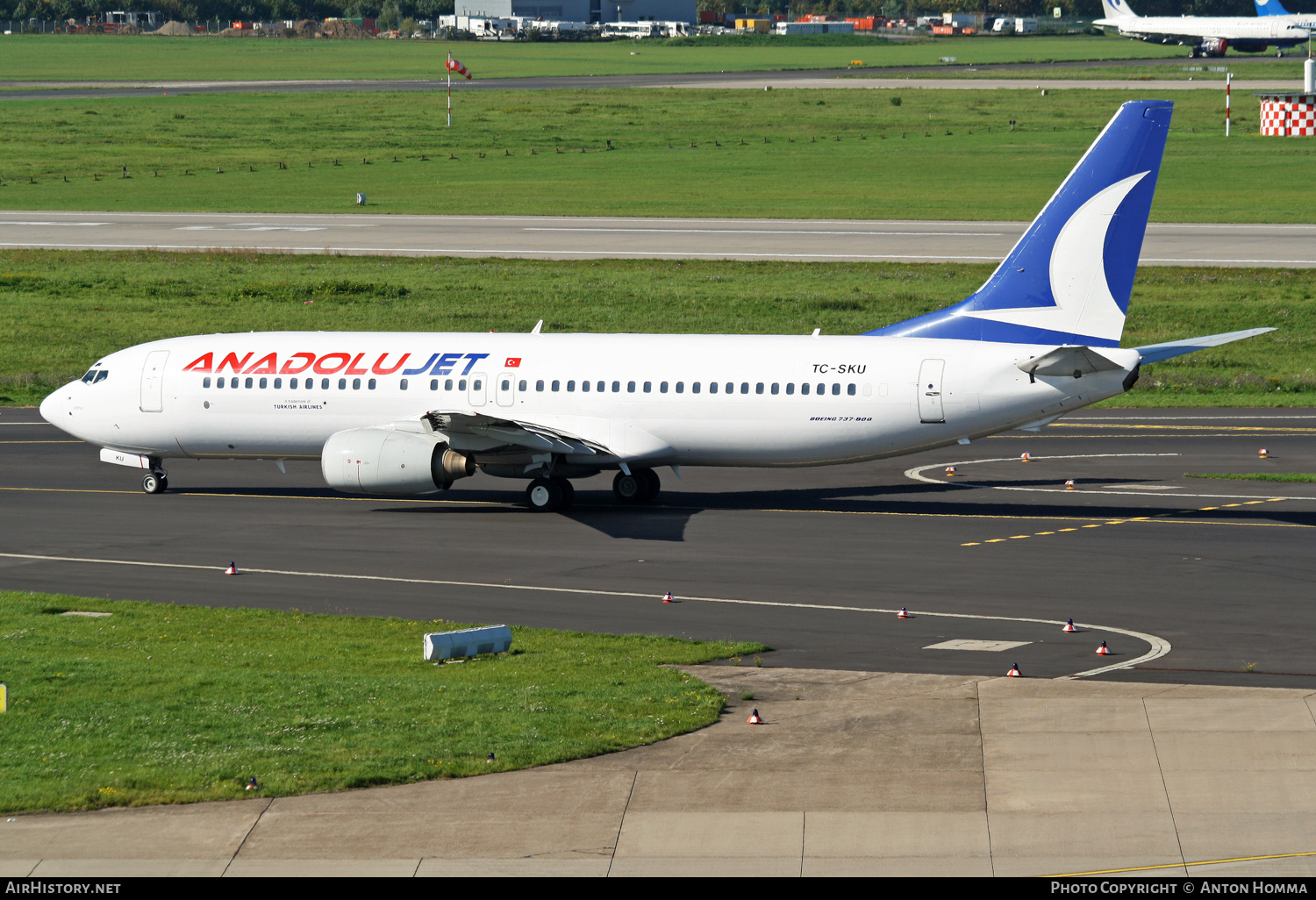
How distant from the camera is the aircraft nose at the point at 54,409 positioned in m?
45.0

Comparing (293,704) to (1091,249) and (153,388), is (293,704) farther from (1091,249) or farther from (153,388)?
(1091,249)

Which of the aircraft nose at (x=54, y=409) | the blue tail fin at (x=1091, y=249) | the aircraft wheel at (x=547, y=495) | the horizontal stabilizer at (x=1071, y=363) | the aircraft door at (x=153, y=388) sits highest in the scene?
the blue tail fin at (x=1091, y=249)

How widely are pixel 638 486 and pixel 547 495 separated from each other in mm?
2496

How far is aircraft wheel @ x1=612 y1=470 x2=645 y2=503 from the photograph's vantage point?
4238 cm

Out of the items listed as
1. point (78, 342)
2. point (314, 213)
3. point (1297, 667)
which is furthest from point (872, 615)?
point (314, 213)

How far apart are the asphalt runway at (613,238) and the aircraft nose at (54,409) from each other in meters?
41.1

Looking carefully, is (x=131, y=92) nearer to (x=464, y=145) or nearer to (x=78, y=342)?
(x=464, y=145)

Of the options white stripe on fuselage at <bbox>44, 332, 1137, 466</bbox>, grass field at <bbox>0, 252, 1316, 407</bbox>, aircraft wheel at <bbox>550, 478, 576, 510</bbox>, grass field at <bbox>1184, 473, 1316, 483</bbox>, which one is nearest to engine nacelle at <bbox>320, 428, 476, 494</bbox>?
white stripe on fuselage at <bbox>44, 332, 1137, 466</bbox>

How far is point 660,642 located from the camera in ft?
91.1

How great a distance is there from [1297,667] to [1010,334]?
15.1 meters

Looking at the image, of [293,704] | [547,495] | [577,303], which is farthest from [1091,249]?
[577,303]

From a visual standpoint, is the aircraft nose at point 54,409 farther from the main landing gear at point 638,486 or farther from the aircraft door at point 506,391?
the main landing gear at point 638,486

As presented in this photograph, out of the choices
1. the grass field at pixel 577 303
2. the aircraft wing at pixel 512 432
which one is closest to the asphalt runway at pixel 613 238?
the grass field at pixel 577 303

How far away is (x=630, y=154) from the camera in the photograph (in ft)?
430
